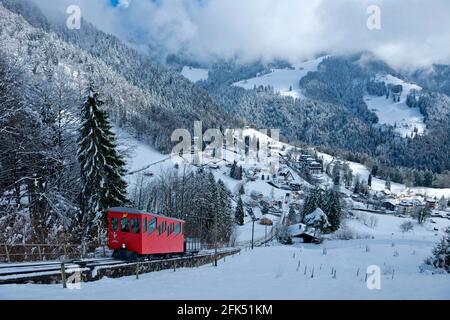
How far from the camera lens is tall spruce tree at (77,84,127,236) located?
24.9 metres

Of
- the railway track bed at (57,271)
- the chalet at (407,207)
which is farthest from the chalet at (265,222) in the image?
the railway track bed at (57,271)

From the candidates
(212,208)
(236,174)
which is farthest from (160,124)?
(212,208)

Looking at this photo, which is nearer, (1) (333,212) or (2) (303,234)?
(2) (303,234)

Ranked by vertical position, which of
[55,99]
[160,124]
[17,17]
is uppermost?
[17,17]

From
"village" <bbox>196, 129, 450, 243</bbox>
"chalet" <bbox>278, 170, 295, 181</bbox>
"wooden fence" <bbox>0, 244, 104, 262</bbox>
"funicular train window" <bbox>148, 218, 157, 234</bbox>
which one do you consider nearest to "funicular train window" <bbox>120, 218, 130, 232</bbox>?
"funicular train window" <bbox>148, 218, 157, 234</bbox>

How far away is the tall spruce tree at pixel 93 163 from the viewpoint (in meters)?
24.9

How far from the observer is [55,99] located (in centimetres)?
2316

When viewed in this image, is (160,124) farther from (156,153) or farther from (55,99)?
(55,99)

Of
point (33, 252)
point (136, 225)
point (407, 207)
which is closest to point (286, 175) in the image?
point (407, 207)

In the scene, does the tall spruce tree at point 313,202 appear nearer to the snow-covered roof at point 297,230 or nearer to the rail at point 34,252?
the snow-covered roof at point 297,230

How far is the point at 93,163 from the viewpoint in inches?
983

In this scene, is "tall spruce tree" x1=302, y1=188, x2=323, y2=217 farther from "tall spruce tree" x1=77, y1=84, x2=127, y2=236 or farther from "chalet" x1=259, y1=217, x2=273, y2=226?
"tall spruce tree" x1=77, y1=84, x2=127, y2=236

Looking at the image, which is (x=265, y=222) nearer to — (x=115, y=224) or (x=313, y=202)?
(x=313, y=202)
